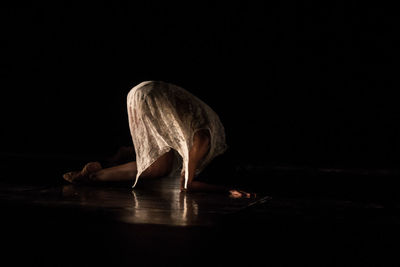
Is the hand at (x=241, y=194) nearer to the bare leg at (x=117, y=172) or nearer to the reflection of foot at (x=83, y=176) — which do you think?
the bare leg at (x=117, y=172)

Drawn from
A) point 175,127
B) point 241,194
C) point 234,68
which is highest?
point 234,68

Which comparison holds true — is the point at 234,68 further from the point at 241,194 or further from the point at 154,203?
the point at 154,203

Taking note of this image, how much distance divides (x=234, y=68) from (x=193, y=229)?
3465mm

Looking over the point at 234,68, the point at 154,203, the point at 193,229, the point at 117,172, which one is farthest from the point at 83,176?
the point at 234,68

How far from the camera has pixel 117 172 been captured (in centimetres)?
332

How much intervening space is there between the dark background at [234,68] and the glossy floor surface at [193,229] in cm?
213

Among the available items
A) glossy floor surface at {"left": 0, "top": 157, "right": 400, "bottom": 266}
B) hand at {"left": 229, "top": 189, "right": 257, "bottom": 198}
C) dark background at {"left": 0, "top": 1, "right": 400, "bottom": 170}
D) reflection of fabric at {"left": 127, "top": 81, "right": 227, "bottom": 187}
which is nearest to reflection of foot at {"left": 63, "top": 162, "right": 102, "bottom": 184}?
glossy floor surface at {"left": 0, "top": 157, "right": 400, "bottom": 266}

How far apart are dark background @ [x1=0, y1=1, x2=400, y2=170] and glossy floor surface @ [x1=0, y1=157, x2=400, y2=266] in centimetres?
213

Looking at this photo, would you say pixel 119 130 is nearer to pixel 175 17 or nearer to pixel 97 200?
pixel 175 17

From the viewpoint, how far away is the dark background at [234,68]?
4.76 m

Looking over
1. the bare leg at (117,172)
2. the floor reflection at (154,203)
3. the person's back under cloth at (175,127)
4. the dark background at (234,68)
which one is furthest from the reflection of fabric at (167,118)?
the dark background at (234,68)

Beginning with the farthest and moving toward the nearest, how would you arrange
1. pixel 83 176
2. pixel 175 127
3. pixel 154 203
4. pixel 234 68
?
pixel 234 68 → pixel 83 176 → pixel 175 127 → pixel 154 203

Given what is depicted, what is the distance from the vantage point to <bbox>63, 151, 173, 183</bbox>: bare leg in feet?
10.6

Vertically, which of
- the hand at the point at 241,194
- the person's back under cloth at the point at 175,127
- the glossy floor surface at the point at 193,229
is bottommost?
the hand at the point at 241,194
